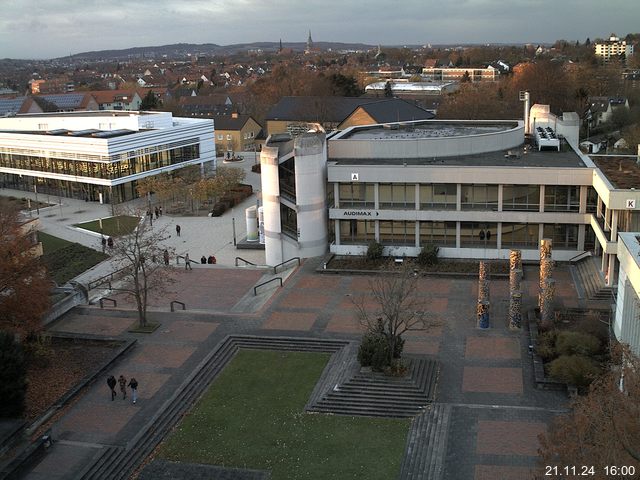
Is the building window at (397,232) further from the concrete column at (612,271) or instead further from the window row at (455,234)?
the concrete column at (612,271)

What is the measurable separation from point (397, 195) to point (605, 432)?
29423 millimetres

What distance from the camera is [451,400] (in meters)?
27.0

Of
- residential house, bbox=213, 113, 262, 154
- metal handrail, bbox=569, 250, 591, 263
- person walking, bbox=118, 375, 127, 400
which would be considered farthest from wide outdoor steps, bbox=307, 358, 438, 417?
residential house, bbox=213, 113, 262, 154

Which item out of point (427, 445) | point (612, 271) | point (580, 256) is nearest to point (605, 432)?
point (427, 445)

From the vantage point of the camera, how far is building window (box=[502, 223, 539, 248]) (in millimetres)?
42625

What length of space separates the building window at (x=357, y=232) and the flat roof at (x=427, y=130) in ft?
23.5

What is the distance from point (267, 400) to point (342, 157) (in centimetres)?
2316

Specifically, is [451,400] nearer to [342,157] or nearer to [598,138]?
[342,157]

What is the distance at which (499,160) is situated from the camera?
149 feet

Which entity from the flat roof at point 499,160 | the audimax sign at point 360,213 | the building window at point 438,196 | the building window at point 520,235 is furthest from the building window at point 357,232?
the building window at point 520,235

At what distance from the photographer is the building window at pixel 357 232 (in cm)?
4497

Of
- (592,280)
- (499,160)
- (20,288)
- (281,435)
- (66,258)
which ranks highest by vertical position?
(499,160)

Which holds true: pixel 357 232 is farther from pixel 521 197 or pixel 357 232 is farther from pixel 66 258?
pixel 66 258

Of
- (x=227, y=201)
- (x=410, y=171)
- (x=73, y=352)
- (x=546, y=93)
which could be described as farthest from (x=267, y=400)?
(x=546, y=93)
